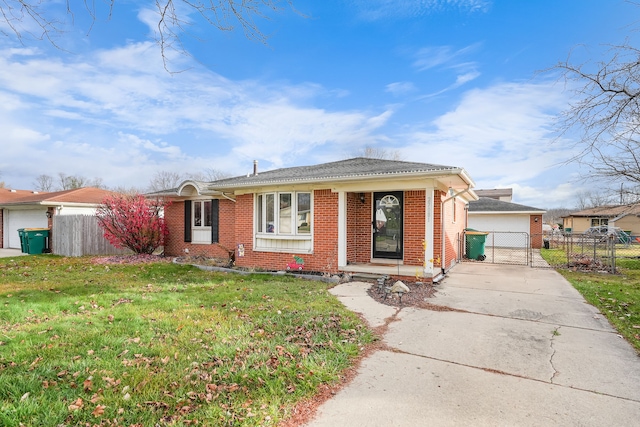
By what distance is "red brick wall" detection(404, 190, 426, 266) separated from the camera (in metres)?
8.91

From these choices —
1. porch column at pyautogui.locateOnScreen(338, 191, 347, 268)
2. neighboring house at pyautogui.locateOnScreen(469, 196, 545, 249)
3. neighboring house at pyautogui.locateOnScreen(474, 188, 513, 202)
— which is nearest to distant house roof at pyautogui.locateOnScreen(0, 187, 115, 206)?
porch column at pyautogui.locateOnScreen(338, 191, 347, 268)

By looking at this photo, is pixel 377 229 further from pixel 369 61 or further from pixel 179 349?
pixel 179 349

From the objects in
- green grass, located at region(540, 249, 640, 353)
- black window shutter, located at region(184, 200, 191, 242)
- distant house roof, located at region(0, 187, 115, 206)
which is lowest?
green grass, located at region(540, 249, 640, 353)

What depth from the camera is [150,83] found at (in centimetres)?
681

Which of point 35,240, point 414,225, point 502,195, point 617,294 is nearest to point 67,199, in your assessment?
point 35,240

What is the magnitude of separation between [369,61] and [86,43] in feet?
28.8

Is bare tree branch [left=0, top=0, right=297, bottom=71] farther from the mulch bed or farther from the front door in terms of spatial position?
the front door

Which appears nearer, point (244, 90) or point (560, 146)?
point (560, 146)

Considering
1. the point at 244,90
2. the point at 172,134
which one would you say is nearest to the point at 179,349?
the point at 244,90

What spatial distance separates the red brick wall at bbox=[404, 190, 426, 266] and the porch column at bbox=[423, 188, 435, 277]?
51 cm

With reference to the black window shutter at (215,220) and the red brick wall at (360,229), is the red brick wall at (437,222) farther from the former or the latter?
the black window shutter at (215,220)

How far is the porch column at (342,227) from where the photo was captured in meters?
9.05

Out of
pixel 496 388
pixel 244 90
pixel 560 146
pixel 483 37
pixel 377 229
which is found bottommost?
pixel 496 388

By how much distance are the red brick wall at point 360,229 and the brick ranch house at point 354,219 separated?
3cm
